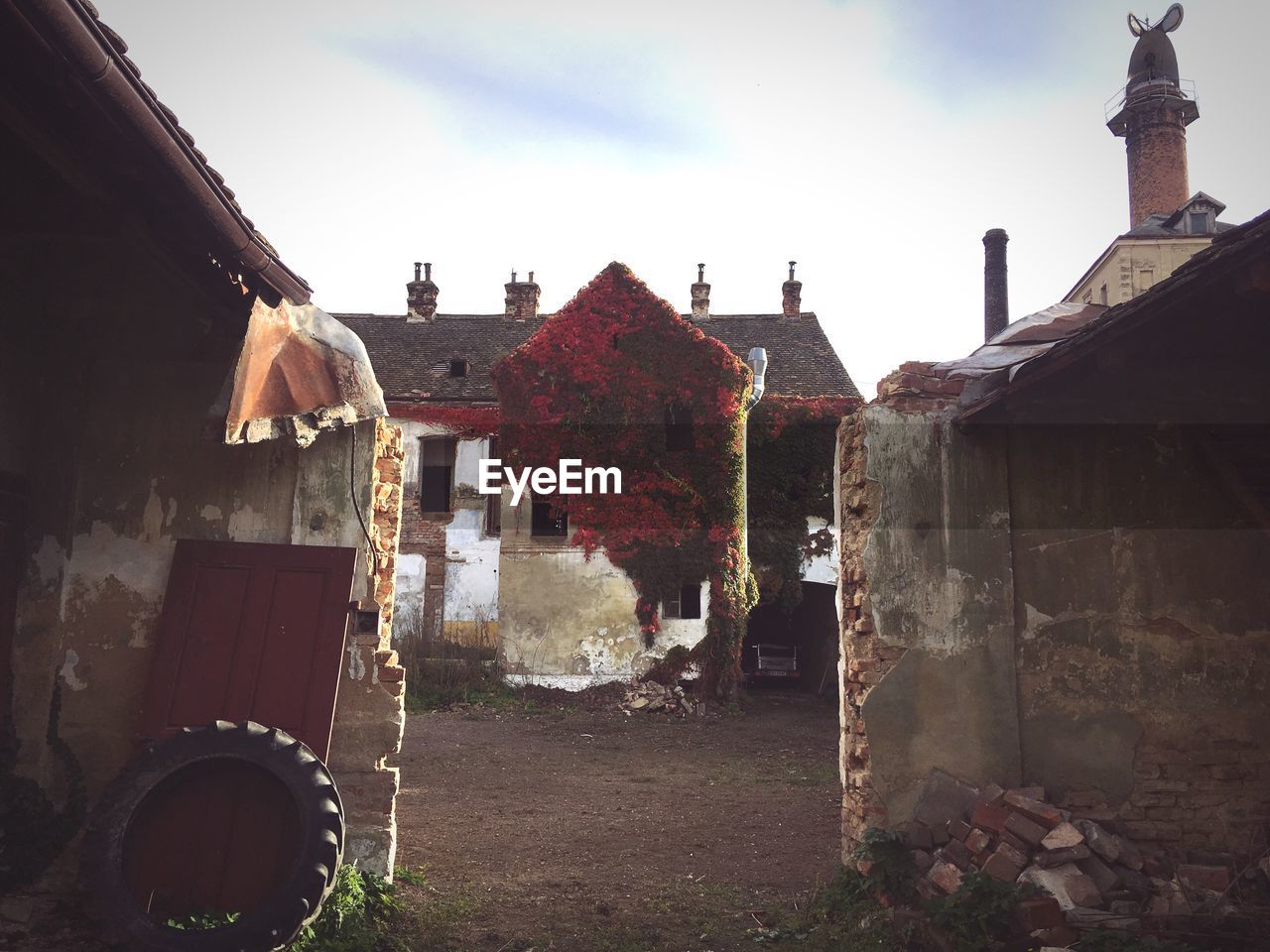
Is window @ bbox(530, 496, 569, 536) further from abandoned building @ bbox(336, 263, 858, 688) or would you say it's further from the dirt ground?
the dirt ground

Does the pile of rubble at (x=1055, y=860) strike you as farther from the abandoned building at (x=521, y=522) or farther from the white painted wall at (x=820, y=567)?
the white painted wall at (x=820, y=567)

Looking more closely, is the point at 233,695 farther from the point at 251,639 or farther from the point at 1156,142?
the point at 1156,142

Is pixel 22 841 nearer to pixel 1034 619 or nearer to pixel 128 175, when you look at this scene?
pixel 128 175

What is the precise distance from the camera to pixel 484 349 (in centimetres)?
2459

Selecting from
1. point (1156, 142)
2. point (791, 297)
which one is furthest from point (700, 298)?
point (1156, 142)

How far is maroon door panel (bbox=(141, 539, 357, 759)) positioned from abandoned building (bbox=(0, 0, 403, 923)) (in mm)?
12

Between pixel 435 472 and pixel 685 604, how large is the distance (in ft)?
25.3

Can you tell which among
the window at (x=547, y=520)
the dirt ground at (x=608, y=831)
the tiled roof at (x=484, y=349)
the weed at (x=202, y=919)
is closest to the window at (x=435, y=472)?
the tiled roof at (x=484, y=349)

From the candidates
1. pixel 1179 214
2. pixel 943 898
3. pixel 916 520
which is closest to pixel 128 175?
→ pixel 916 520

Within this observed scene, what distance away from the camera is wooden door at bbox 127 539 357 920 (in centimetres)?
498

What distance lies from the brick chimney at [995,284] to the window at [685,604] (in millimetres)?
7348

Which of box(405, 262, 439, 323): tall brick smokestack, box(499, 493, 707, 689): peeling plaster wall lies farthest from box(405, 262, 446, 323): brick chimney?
box(499, 493, 707, 689): peeling plaster wall

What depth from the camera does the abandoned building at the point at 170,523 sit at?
5.12 m

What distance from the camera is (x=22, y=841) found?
16.4 ft
